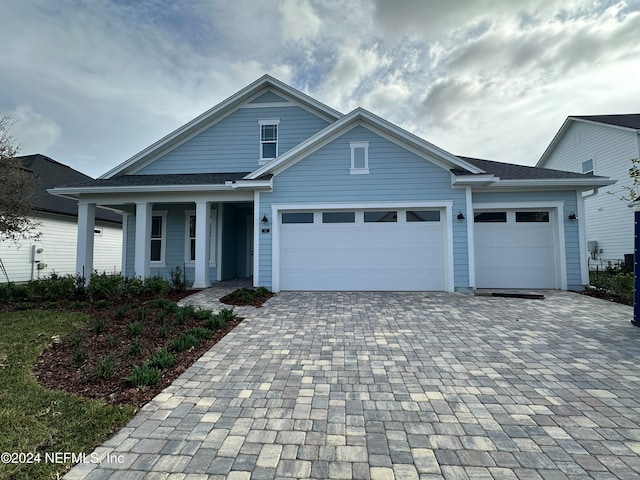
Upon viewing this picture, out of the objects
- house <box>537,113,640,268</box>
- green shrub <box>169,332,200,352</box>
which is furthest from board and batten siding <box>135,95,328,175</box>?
house <box>537,113,640,268</box>

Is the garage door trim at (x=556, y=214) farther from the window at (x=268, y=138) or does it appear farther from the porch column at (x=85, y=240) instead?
the porch column at (x=85, y=240)

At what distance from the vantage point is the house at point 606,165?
14348mm

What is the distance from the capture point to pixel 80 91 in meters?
12.2

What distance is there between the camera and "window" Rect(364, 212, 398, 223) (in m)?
9.48

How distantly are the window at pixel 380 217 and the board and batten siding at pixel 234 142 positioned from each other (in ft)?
15.1

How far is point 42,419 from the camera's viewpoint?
2811 mm

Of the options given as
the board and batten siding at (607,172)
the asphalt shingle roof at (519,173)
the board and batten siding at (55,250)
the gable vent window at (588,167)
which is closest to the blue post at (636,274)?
the asphalt shingle roof at (519,173)

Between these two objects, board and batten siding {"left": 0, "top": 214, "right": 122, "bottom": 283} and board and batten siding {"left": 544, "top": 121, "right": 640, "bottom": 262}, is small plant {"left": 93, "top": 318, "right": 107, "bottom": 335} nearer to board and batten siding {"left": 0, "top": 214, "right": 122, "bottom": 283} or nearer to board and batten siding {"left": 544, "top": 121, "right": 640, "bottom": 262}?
board and batten siding {"left": 0, "top": 214, "right": 122, "bottom": 283}

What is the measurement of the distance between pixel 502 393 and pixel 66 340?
6.32 meters

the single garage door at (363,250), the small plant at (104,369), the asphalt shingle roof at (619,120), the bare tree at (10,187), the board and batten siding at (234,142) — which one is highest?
the asphalt shingle roof at (619,120)

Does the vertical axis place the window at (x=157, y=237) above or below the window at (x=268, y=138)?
below

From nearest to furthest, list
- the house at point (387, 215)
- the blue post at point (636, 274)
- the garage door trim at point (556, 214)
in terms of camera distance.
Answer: the blue post at point (636, 274), the house at point (387, 215), the garage door trim at point (556, 214)

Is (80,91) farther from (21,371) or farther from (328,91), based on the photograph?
(21,371)

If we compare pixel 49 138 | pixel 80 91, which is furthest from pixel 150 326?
pixel 49 138
